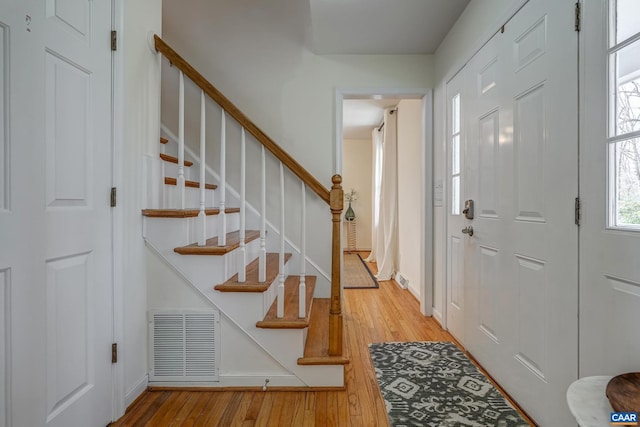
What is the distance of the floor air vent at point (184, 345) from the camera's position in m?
1.82

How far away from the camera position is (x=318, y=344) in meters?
1.99

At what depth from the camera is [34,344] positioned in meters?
1.13

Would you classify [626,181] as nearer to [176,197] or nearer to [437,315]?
[437,315]

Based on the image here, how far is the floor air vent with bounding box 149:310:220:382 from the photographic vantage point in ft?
5.98

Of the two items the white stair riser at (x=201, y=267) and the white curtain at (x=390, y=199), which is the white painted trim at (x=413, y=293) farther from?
the white stair riser at (x=201, y=267)

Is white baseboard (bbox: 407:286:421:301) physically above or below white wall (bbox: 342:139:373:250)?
below

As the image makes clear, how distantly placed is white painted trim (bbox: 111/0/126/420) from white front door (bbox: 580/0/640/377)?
201cm

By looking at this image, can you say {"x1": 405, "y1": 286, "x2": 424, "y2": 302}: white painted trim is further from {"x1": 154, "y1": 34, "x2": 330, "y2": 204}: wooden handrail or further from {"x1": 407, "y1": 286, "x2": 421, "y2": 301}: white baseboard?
{"x1": 154, "y1": 34, "x2": 330, "y2": 204}: wooden handrail

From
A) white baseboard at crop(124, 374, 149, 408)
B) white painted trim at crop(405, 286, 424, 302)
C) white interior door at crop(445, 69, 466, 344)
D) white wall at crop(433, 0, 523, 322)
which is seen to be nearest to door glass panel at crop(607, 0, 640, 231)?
white wall at crop(433, 0, 523, 322)

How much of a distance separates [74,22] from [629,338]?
2.37 metres

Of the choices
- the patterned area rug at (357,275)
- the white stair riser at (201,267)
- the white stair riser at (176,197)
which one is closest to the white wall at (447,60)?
the patterned area rug at (357,275)

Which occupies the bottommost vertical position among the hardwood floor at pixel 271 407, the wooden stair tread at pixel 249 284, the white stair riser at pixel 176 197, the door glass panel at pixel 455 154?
the hardwood floor at pixel 271 407

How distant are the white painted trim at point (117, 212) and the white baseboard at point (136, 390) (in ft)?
0.16

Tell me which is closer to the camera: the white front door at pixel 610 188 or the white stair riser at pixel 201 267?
the white front door at pixel 610 188
